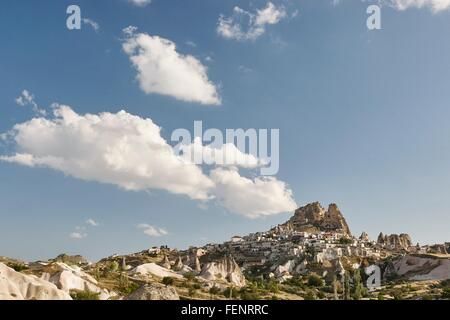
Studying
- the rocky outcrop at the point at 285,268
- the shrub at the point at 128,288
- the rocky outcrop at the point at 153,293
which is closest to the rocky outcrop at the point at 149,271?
the shrub at the point at 128,288

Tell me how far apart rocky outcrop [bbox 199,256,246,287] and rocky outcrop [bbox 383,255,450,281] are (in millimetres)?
52856

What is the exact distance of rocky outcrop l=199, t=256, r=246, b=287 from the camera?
111125 mm

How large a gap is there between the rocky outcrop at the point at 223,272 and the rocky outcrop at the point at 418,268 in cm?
5286

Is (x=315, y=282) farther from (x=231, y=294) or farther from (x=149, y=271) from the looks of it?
(x=231, y=294)

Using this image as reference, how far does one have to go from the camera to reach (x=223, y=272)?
11688cm

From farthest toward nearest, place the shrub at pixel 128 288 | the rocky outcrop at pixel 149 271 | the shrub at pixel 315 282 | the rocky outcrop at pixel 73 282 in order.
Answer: the shrub at pixel 315 282 → the rocky outcrop at pixel 149 271 → the shrub at pixel 128 288 → the rocky outcrop at pixel 73 282

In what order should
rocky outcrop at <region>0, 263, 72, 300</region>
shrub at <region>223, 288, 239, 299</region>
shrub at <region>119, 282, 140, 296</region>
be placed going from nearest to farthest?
rocky outcrop at <region>0, 263, 72, 300</region>, shrub at <region>119, 282, 140, 296</region>, shrub at <region>223, 288, 239, 299</region>

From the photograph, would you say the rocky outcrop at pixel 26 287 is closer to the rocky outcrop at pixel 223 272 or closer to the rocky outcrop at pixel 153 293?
the rocky outcrop at pixel 153 293

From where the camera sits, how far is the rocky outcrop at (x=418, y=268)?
4930 inches

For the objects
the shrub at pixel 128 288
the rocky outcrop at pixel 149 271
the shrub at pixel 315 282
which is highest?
the rocky outcrop at pixel 149 271

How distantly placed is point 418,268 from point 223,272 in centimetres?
6367

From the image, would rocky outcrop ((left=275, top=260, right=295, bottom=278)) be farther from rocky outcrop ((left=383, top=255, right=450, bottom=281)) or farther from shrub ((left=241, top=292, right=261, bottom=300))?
shrub ((left=241, top=292, right=261, bottom=300))

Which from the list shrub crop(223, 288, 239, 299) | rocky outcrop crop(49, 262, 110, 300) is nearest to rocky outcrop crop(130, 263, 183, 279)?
shrub crop(223, 288, 239, 299)
